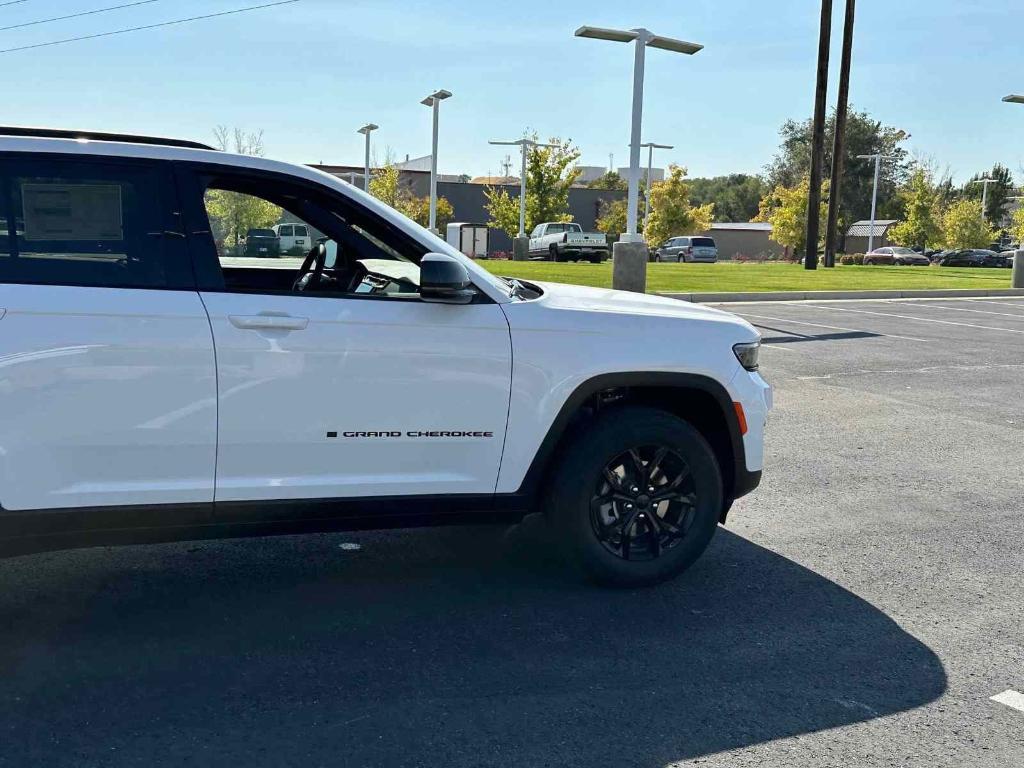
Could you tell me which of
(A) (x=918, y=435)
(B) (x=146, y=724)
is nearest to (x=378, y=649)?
(B) (x=146, y=724)

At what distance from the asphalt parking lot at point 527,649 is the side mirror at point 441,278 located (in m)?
1.31

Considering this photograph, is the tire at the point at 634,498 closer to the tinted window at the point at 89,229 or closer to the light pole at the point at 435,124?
the tinted window at the point at 89,229

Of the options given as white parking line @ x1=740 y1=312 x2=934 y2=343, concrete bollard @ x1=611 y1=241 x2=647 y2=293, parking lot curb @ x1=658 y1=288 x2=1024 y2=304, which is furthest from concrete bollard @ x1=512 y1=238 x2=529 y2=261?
white parking line @ x1=740 y1=312 x2=934 y2=343

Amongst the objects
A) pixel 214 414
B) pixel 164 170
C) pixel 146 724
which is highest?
pixel 164 170

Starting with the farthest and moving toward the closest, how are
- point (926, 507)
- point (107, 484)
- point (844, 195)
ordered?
1. point (844, 195)
2. point (926, 507)
3. point (107, 484)

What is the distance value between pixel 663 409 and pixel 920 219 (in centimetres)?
7598

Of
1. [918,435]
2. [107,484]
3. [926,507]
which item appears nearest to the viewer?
[107,484]

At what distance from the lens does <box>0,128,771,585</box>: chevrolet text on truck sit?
370 cm

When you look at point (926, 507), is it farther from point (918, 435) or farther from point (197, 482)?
point (197, 482)

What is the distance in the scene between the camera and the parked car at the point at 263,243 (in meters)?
4.36

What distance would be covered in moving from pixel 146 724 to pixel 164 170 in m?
1.99

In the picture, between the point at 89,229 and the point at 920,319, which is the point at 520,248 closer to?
the point at 920,319

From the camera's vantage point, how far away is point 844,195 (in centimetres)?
8256

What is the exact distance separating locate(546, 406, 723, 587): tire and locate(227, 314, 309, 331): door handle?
1.28 m
